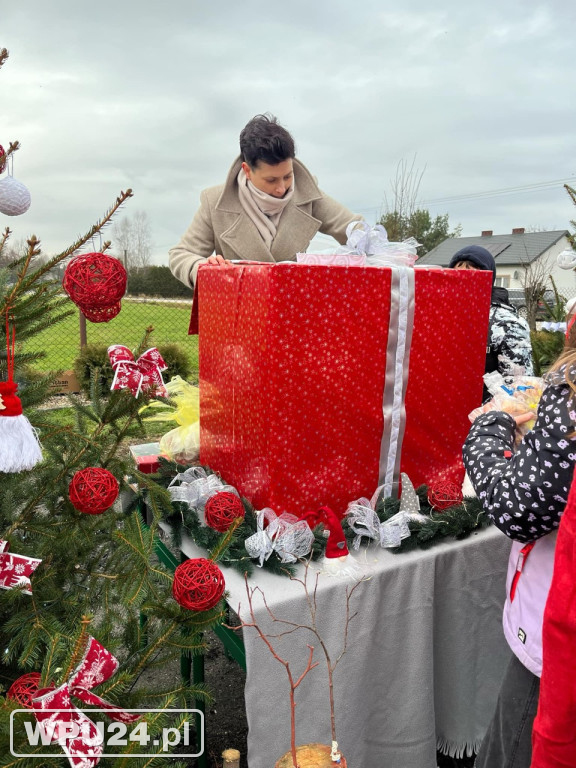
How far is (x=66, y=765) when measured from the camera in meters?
1.03

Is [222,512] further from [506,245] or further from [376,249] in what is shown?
[506,245]

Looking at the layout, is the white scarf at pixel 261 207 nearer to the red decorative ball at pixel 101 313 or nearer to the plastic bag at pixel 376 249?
the plastic bag at pixel 376 249

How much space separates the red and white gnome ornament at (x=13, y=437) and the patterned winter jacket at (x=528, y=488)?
3.12 feet

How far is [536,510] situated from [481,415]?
0.38 m

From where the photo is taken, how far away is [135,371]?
155 centimetres

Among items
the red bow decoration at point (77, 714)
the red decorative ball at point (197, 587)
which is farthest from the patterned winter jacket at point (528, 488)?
the red bow decoration at point (77, 714)

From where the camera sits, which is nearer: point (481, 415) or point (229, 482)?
point (481, 415)

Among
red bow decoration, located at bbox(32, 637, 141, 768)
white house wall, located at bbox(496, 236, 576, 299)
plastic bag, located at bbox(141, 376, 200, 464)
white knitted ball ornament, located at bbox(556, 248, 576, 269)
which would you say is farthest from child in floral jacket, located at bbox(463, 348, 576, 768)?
white house wall, located at bbox(496, 236, 576, 299)

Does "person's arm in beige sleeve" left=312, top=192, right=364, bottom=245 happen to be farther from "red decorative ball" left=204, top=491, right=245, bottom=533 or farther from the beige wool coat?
"red decorative ball" left=204, top=491, right=245, bottom=533

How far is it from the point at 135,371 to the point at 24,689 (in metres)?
0.79

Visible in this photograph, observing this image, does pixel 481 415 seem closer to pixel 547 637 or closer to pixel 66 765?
pixel 547 637

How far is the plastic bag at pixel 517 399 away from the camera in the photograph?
141 cm

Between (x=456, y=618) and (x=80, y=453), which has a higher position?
(x=80, y=453)

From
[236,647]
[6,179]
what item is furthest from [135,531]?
[6,179]
